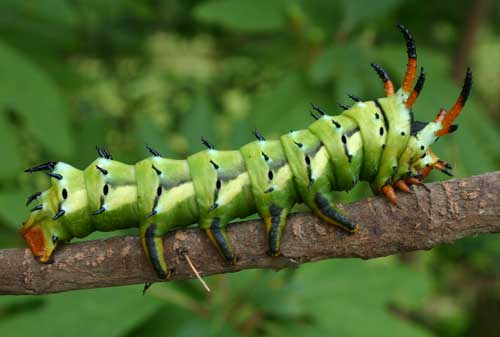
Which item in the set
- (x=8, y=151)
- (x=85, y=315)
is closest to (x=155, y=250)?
(x=85, y=315)

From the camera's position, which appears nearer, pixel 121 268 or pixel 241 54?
pixel 121 268

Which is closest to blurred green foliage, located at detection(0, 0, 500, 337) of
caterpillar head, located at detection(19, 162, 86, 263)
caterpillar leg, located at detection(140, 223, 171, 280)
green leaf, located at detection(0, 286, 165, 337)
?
green leaf, located at detection(0, 286, 165, 337)

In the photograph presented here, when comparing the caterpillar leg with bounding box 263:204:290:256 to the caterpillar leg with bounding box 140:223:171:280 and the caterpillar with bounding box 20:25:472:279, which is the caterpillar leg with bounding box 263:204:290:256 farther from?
the caterpillar leg with bounding box 140:223:171:280

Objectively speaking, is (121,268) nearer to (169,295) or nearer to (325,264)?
(169,295)

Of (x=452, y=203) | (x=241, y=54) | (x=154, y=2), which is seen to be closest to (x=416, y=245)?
(x=452, y=203)

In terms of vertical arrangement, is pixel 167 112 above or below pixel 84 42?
below

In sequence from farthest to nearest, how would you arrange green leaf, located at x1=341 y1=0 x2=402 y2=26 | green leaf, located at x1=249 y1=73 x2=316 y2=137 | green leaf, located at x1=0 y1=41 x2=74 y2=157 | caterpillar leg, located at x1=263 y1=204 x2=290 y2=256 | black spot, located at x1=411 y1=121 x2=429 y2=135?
green leaf, located at x1=341 y1=0 x2=402 y2=26 → green leaf, located at x1=249 y1=73 x2=316 y2=137 → green leaf, located at x1=0 y1=41 x2=74 y2=157 → black spot, located at x1=411 y1=121 x2=429 y2=135 → caterpillar leg, located at x1=263 y1=204 x2=290 y2=256

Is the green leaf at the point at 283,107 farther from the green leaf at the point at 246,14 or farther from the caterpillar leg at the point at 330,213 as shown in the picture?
the caterpillar leg at the point at 330,213

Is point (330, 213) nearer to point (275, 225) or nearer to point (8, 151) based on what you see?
point (275, 225)
